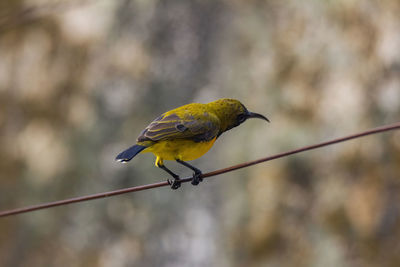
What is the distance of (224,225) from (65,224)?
2.61 m

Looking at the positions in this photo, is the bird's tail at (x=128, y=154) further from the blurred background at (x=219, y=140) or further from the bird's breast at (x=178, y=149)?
the blurred background at (x=219, y=140)

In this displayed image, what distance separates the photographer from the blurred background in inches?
316

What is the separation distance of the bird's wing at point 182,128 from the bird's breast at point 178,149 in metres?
0.05

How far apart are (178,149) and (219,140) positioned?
417cm

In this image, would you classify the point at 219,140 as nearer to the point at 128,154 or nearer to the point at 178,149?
the point at 178,149

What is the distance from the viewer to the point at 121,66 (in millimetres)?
9695

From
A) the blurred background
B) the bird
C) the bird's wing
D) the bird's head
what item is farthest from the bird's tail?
the blurred background

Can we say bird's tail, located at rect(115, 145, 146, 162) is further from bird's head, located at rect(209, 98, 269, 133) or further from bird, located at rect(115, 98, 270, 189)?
bird's head, located at rect(209, 98, 269, 133)

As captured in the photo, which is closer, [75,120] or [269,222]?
[269,222]

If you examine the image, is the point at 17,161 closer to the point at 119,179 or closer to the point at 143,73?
the point at 119,179

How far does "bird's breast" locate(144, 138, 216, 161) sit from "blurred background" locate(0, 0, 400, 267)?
3.41 meters

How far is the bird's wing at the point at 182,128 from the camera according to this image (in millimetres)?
4699

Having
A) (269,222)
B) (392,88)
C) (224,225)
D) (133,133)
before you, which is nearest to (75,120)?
(133,133)

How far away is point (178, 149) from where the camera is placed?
16.0ft
